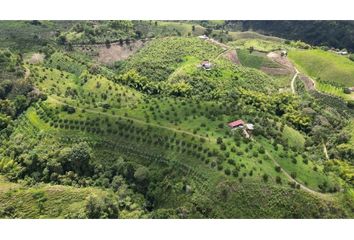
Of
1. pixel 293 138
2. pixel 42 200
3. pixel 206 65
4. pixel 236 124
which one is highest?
pixel 206 65

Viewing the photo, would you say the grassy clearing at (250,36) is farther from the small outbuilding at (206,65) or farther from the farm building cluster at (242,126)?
the farm building cluster at (242,126)

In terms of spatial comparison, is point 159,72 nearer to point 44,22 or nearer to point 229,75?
point 229,75

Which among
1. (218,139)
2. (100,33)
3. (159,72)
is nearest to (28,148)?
(218,139)

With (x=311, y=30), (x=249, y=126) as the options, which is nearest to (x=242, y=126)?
Answer: (x=249, y=126)

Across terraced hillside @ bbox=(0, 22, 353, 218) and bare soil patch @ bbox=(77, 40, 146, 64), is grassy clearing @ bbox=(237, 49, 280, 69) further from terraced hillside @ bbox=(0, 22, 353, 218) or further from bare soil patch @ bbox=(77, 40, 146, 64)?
bare soil patch @ bbox=(77, 40, 146, 64)

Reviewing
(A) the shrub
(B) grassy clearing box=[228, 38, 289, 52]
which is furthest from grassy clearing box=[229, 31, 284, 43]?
(A) the shrub

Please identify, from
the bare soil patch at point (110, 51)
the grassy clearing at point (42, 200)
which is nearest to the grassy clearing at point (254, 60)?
the bare soil patch at point (110, 51)

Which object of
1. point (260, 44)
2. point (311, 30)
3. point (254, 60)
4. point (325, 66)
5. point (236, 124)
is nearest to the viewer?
point (236, 124)

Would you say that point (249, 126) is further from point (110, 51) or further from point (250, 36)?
point (250, 36)

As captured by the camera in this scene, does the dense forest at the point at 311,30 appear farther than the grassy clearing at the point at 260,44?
Yes

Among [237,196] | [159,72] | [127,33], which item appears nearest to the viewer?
[237,196]

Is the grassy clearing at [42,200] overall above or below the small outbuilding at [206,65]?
below
